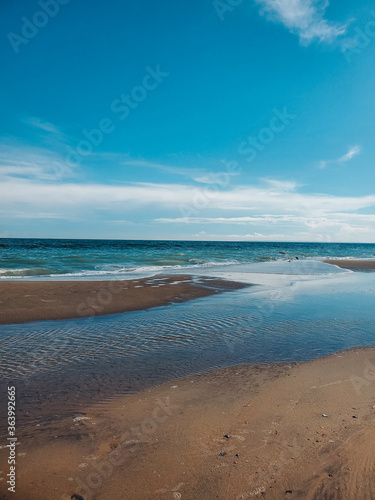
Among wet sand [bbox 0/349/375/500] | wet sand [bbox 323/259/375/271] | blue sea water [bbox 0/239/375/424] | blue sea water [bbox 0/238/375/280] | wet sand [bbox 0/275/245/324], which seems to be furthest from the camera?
wet sand [bbox 323/259/375/271]

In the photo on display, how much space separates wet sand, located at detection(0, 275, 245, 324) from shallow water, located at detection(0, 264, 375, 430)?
3.76 feet

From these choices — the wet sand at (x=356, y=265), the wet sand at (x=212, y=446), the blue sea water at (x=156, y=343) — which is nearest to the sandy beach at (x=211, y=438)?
the wet sand at (x=212, y=446)

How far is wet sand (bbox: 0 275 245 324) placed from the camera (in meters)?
11.9

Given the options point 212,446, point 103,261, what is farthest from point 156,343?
point 103,261

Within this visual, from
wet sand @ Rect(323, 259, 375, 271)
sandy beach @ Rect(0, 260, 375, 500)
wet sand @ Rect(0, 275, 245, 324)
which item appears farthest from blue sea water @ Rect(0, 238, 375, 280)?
sandy beach @ Rect(0, 260, 375, 500)

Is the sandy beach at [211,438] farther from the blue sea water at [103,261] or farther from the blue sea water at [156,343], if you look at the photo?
the blue sea water at [103,261]

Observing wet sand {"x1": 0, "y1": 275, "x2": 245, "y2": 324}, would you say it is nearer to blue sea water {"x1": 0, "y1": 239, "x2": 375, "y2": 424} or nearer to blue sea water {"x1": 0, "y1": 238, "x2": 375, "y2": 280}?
blue sea water {"x1": 0, "y1": 239, "x2": 375, "y2": 424}

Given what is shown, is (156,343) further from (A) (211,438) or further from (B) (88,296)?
(B) (88,296)

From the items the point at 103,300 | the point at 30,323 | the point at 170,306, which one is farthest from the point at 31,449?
the point at 103,300

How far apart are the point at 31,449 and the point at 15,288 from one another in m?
13.8

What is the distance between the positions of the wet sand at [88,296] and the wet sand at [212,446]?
7377mm

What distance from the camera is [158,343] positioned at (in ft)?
27.4

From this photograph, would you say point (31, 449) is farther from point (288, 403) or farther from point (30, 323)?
point (30, 323)

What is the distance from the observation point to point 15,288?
634 inches
